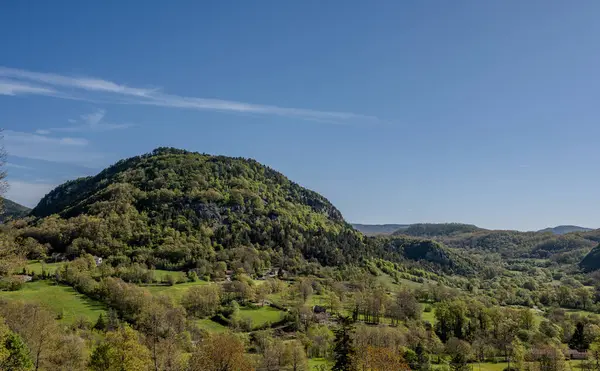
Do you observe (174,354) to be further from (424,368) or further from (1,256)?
(424,368)

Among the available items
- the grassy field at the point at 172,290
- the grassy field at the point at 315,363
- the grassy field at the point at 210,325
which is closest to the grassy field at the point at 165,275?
the grassy field at the point at 172,290

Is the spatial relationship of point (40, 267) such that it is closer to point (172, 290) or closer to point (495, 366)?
point (172, 290)

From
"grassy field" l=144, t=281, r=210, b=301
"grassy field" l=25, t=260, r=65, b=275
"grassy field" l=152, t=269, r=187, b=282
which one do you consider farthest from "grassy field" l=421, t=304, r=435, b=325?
"grassy field" l=25, t=260, r=65, b=275

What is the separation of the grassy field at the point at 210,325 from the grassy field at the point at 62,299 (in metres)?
27.0

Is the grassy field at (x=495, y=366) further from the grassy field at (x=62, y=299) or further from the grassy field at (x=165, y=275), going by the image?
the grassy field at (x=165, y=275)

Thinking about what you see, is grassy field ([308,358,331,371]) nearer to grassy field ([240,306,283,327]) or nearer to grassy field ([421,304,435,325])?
grassy field ([240,306,283,327])

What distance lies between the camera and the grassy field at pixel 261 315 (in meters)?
125

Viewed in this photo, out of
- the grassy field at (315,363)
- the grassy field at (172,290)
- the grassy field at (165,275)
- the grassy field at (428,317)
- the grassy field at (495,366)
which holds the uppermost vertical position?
the grassy field at (165,275)

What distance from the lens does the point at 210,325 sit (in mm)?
120438

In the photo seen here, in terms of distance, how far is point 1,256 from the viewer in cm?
3008

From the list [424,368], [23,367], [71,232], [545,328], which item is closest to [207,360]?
[23,367]

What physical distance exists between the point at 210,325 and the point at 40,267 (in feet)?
268

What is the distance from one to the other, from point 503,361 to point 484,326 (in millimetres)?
22097

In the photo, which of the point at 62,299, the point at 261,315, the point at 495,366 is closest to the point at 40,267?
the point at 62,299
